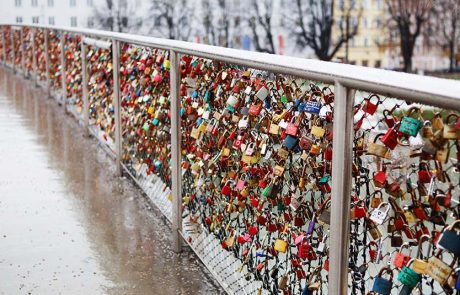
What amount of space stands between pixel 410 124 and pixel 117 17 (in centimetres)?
8075

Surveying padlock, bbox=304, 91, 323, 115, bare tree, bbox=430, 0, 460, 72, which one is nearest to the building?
bare tree, bbox=430, 0, 460, 72

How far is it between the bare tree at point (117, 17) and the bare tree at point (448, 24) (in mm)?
26935

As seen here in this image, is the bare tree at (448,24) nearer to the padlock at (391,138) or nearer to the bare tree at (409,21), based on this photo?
the bare tree at (409,21)

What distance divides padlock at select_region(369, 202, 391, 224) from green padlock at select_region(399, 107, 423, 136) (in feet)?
0.94

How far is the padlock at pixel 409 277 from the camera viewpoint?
A: 234cm

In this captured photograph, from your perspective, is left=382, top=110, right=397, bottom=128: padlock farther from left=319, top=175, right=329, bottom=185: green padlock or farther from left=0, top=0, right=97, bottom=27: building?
left=0, top=0, right=97, bottom=27: building

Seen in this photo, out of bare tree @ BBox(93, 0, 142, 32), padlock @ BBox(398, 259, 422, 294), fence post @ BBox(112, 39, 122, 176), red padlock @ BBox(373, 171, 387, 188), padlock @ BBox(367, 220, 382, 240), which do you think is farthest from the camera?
bare tree @ BBox(93, 0, 142, 32)

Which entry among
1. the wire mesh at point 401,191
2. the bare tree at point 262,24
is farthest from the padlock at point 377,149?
the bare tree at point 262,24

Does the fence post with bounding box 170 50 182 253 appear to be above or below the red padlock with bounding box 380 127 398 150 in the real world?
below

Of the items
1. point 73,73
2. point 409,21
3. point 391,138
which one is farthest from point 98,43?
point 409,21

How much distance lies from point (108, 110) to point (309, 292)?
4.82m

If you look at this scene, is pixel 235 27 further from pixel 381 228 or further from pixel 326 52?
pixel 381 228

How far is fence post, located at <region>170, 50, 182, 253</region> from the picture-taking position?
4.73 meters

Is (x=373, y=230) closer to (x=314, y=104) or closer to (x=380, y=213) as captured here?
(x=380, y=213)
